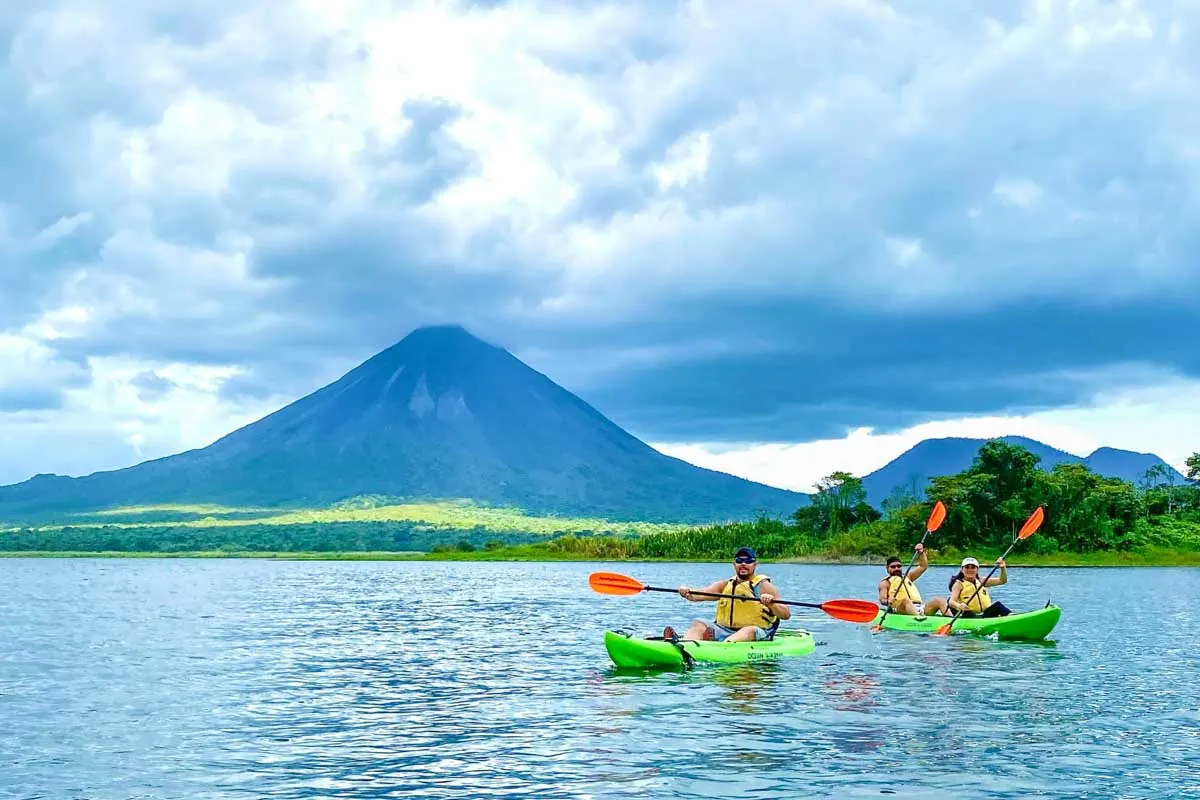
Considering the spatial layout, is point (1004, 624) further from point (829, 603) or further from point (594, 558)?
point (594, 558)

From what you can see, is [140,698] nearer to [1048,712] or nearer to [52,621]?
[1048,712]

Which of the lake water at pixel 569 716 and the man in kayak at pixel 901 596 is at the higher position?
the man in kayak at pixel 901 596

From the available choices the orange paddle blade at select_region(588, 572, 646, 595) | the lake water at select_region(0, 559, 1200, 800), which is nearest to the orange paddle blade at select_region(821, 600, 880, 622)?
the lake water at select_region(0, 559, 1200, 800)

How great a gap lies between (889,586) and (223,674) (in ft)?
62.5

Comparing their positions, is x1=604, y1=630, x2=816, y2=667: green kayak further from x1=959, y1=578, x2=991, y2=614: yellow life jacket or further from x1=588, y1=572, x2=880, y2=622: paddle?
x1=959, y1=578, x2=991, y2=614: yellow life jacket

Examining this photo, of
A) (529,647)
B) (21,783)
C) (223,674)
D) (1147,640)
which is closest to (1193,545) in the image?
(1147,640)

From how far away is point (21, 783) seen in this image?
1394cm

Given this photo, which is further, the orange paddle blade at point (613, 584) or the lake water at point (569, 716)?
the orange paddle blade at point (613, 584)

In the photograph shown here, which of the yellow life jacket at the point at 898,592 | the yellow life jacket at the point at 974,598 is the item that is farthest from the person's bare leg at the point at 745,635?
the yellow life jacket at the point at 898,592

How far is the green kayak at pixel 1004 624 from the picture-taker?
3170 cm

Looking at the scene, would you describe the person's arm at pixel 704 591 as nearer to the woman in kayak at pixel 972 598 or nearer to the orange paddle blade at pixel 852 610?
the orange paddle blade at pixel 852 610

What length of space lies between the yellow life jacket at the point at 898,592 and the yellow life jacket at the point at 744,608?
9.63m

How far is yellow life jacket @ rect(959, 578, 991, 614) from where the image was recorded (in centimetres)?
3328

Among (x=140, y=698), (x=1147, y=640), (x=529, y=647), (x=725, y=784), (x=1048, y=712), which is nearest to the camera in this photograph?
(x=725, y=784)
